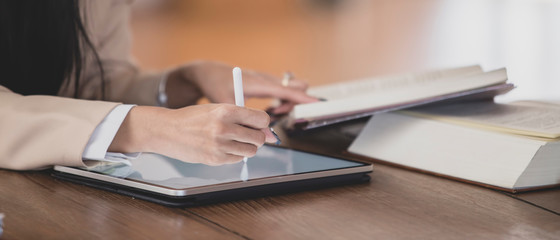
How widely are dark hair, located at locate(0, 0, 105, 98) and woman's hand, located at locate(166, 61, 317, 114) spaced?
22 cm

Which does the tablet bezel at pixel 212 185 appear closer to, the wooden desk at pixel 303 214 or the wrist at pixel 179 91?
the wooden desk at pixel 303 214

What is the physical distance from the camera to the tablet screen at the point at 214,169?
67 centimetres

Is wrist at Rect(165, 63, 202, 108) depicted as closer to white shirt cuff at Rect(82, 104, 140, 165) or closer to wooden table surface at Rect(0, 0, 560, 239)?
wooden table surface at Rect(0, 0, 560, 239)

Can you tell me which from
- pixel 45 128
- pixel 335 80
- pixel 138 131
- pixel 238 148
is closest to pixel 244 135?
pixel 238 148

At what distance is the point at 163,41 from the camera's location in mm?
5043

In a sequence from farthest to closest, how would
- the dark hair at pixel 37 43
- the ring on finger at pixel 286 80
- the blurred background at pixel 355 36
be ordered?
the blurred background at pixel 355 36, the ring on finger at pixel 286 80, the dark hair at pixel 37 43

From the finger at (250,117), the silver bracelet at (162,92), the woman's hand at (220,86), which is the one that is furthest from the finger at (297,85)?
the finger at (250,117)

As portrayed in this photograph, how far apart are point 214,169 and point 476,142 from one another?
11.3 inches

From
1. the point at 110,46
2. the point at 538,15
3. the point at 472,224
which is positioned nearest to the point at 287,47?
the point at 538,15

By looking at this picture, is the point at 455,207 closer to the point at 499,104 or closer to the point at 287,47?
the point at 499,104

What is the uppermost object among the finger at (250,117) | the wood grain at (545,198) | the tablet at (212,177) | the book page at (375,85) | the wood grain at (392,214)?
the finger at (250,117)

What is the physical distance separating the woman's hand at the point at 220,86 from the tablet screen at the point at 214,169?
228 mm

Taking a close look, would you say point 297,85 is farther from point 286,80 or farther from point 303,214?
point 303,214

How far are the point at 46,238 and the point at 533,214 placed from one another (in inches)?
16.8
